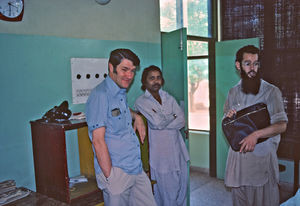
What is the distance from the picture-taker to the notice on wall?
8.61ft

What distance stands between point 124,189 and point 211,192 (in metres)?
2.31

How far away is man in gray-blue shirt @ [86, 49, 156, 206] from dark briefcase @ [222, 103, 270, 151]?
4.35 ft

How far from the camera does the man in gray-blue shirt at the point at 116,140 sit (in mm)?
1869

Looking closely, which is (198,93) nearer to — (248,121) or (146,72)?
(146,72)

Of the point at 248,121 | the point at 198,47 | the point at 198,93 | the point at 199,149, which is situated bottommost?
the point at 199,149

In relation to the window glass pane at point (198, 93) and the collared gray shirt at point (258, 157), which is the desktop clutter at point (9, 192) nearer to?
the collared gray shirt at point (258, 157)

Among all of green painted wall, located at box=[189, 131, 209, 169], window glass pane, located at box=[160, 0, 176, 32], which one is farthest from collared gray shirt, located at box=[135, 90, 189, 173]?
green painted wall, located at box=[189, 131, 209, 169]

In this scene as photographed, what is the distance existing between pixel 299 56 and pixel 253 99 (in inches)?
55.6

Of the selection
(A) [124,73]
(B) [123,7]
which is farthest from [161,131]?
(B) [123,7]

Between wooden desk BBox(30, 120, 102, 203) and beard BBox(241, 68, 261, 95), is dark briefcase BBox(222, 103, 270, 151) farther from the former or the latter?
wooden desk BBox(30, 120, 102, 203)

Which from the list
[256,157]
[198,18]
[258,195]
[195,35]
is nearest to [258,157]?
[256,157]

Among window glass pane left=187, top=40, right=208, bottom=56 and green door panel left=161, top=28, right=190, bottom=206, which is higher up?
window glass pane left=187, top=40, right=208, bottom=56

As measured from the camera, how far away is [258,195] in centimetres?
279

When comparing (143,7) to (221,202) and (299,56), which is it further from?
(221,202)
